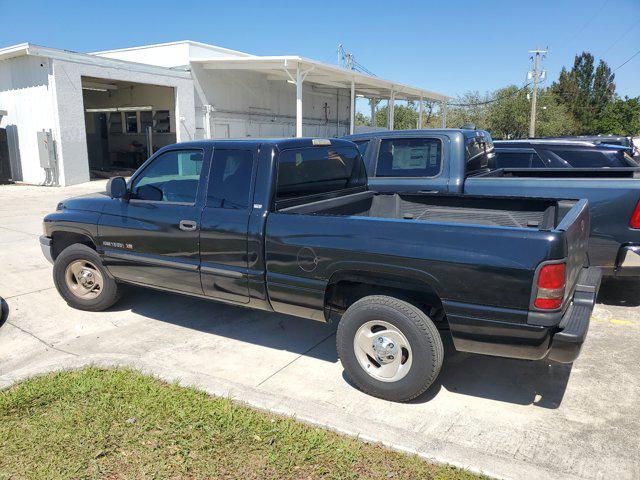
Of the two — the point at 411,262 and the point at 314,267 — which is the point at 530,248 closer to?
the point at 411,262

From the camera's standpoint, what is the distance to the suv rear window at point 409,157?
20.7 feet

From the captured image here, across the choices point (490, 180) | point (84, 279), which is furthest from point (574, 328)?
point (84, 279)

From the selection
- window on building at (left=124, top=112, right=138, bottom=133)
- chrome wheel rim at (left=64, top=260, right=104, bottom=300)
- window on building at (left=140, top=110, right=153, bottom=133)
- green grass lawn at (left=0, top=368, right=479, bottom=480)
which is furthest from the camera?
window on building at (left=124, top=112, right=138, bottom=133)

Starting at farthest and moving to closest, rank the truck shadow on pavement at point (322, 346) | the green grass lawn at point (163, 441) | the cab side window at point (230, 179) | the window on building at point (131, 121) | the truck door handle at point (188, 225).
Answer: the window on building at point (131, 121) → the truck door handle at point (188, 225) → the cab side window at point (230, 179) → the truck shadow on pavement at point (322, 346) → the green grass lawn at point (163, 441)

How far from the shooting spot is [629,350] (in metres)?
4.42

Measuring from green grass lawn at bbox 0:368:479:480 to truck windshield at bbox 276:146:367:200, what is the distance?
67.9 inches

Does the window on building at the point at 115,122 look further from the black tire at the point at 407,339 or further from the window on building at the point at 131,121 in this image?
the black tire at the point at 407,339

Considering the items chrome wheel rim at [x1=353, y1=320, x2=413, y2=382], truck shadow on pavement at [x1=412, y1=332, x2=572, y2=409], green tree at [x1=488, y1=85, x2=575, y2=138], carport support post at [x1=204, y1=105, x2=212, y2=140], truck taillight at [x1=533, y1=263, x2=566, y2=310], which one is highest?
green tree at [x1=488, y1=85, x2=575, y2=138]

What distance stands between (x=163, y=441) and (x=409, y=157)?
468 centimetres

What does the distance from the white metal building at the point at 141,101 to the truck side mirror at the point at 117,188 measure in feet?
46.7

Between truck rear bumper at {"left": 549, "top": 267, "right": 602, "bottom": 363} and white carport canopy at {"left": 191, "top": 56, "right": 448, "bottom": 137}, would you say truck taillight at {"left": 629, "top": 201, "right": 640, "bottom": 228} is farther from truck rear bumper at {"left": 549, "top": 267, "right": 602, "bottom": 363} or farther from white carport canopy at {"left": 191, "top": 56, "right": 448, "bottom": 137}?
white carport canopy at {"left": 191, "top": 56, "right": 448, "bottom": 137}

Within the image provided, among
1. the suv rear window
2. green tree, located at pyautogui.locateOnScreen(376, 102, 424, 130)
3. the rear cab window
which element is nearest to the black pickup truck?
the suv rear window

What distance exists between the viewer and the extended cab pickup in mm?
4945

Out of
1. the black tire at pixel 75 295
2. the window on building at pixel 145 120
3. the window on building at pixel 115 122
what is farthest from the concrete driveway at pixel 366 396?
the window on building at pixel 115 122
